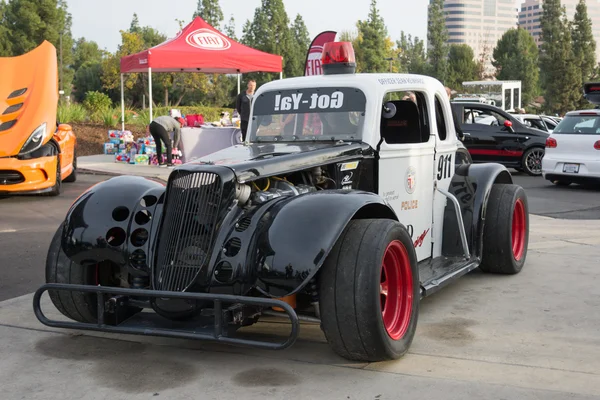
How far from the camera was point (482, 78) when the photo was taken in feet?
232

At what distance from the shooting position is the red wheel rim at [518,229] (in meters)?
6.96

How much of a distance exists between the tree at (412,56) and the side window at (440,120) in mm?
63699

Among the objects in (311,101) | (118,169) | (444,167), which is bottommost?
(118,169)

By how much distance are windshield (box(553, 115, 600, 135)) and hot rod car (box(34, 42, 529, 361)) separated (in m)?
8.60

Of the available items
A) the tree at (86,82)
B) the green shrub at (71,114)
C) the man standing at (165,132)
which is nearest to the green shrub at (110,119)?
the green shrub at (71,114)

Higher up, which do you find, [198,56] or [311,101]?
[198,56]

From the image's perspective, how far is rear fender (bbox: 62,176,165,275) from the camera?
175 inches

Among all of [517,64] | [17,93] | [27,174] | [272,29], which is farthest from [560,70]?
[27,174]

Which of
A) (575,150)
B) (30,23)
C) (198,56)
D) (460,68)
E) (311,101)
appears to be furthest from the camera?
(460,68)

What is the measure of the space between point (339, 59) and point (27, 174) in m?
6.97

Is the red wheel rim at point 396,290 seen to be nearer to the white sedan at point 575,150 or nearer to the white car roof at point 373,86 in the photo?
the white car roof at point 373,86

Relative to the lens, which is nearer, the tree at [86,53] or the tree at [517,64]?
the tree at [517,64]

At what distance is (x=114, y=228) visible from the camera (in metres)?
4.54

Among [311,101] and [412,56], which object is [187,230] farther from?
[412,56]
